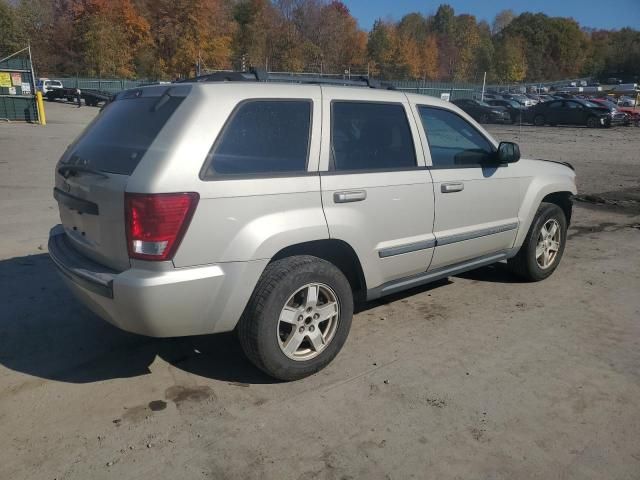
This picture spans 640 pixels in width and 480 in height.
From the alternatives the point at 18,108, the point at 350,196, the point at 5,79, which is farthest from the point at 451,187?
the point at 18,108

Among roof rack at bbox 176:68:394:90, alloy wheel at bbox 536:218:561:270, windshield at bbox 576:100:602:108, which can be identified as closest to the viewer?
roof rack at bbox 176:68:394:90

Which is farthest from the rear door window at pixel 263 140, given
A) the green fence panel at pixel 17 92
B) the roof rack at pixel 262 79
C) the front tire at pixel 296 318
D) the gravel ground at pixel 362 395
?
the green fence panel at pixel 17 92

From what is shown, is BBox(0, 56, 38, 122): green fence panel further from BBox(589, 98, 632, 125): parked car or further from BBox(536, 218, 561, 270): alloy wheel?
BBox(589, 98, 632, 125): parked car

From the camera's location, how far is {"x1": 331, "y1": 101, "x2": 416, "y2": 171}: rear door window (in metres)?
3.53

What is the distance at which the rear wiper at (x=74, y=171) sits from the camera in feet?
10.0

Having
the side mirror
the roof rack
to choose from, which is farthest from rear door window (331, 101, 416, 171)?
the side mirror

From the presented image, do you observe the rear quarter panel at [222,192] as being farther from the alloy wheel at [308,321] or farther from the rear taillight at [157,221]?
the alloy wheel at [308,321]

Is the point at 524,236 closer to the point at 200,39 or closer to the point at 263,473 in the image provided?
the point at 263,473

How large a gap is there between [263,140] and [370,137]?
0.90 m

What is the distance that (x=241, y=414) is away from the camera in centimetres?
304

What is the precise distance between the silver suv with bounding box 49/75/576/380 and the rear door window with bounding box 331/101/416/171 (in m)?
0.01

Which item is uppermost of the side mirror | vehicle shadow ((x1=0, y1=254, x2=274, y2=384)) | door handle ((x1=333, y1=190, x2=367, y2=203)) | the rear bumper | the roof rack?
the roof rack

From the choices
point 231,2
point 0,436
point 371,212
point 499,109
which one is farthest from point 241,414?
point 231,2

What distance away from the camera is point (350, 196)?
3428 millimetres
